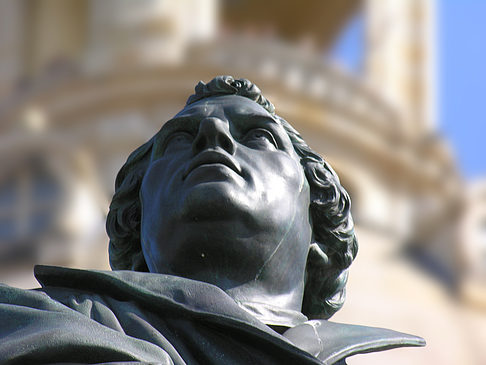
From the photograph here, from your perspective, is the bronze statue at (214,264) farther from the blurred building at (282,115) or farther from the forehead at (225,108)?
the blurred building at (282,115)

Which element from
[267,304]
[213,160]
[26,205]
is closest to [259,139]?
[213,160]

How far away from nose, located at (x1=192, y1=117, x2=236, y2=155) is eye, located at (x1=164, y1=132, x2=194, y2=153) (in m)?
0.08

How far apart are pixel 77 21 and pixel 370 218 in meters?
9.50

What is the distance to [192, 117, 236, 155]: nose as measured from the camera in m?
5.00

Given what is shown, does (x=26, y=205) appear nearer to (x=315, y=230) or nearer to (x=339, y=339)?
(x=315, y=230)

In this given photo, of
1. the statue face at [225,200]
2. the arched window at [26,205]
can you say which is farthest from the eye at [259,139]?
the arched window at [26,205]

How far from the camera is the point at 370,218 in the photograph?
33.0 m

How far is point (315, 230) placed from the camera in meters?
5.23

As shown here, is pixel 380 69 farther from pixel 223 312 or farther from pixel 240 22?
pixel 223 312

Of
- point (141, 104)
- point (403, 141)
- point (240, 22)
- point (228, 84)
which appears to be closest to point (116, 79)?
point (141, 104)

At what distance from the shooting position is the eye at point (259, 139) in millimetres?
5098

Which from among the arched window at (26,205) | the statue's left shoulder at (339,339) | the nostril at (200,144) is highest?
the nostril at (200,144)

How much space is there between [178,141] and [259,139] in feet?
0.67

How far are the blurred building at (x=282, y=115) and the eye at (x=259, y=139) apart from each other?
77.6ft
